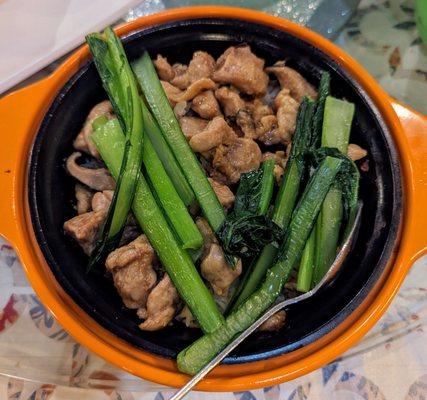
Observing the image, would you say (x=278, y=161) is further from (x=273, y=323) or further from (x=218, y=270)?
(x=273, y=323)

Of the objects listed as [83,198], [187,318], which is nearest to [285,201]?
[187,318]

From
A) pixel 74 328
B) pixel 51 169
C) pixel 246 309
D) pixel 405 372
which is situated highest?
pixel 51 169

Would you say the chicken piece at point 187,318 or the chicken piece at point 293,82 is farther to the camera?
the chicken piece at point 293,82

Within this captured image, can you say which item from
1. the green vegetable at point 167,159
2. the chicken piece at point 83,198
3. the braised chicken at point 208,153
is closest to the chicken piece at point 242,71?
the braised chicken at point 208,153

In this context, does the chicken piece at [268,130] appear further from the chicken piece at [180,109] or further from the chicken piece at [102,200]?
the chicken piece at [102,200]


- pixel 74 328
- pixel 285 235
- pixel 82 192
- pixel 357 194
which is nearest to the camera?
pixel 74 328

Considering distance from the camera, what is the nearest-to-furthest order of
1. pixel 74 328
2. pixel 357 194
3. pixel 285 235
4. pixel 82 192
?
pixel 74 328
pixel 285 235
pixel 357 194
pixel 82 192

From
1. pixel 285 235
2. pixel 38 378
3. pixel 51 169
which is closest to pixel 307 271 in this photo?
pixel 285 235

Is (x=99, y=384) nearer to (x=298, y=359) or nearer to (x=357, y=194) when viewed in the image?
(x=298, y=359)
